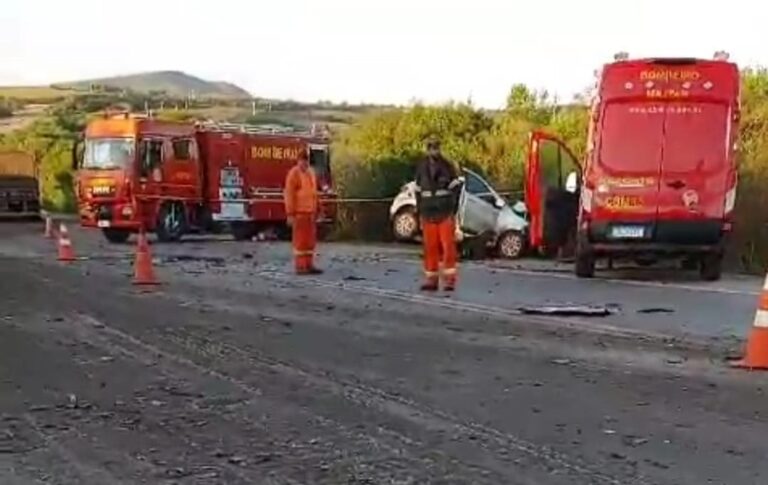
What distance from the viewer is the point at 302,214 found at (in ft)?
69.2

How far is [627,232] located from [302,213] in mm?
4945

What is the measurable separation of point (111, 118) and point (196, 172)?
2701 millimetres

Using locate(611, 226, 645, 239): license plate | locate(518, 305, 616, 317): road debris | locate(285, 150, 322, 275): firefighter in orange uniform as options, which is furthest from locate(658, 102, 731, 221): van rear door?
locate(285, 150, 322, 275): firefighter in orange uniform

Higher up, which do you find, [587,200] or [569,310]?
[587,200]

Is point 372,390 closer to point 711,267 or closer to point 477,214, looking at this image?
point 711,267

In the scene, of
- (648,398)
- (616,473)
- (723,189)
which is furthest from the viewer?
(723,189)

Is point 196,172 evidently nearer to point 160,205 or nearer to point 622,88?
point 160,205

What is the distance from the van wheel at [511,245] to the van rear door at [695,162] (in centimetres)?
762

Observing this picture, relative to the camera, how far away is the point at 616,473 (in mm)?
6582

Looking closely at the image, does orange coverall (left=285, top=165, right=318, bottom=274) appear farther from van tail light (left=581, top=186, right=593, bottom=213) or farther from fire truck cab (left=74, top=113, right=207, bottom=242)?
fire truck cab (left=74, top=113, right=207, bottom=242)

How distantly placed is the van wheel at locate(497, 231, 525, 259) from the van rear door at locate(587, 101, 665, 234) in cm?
726

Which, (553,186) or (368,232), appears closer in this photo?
(553,186)

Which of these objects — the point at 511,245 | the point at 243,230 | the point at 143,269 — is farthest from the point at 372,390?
the point at 243,230

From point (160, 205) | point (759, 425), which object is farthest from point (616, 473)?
point (160, 205)
